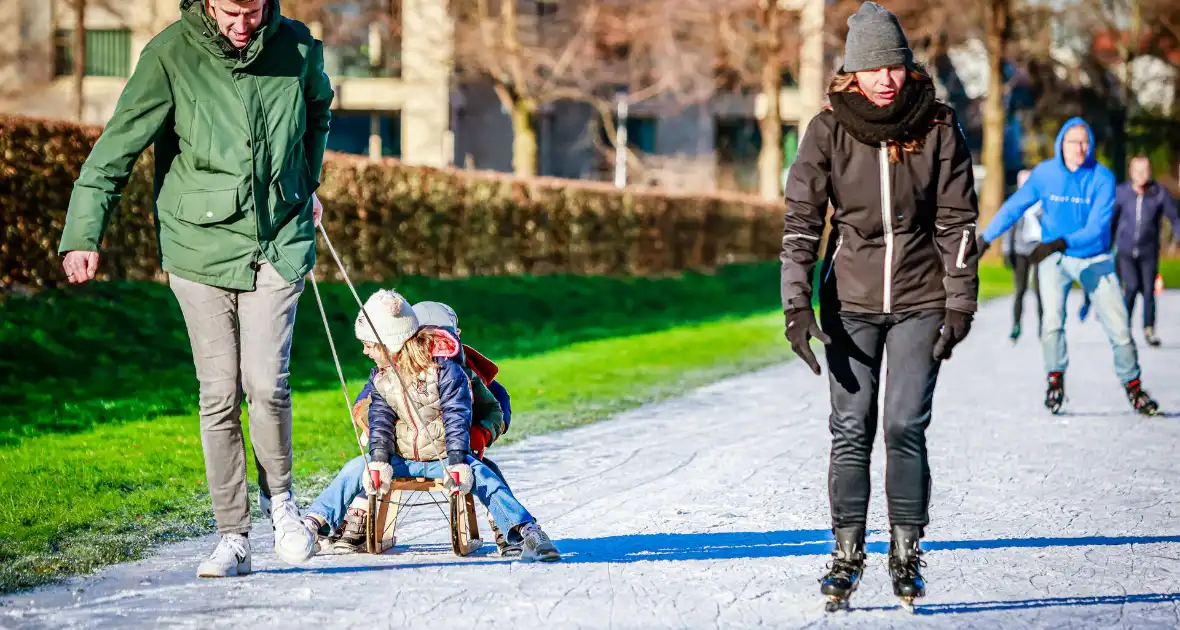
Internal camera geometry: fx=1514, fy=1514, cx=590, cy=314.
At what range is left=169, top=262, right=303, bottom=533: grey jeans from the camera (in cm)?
514

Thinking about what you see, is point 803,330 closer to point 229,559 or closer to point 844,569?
point 844,569

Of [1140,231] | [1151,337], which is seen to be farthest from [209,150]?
[1151,337]

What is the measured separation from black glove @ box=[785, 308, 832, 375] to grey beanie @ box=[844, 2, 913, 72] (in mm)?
807

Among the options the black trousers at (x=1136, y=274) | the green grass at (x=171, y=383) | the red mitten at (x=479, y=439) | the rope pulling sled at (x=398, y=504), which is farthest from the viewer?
the black trousers at (x=1136, y=274)

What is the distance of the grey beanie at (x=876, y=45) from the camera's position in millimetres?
4871

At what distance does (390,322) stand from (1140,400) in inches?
266

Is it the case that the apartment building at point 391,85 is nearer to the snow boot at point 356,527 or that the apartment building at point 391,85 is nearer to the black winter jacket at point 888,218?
the snow boot at point 356,527

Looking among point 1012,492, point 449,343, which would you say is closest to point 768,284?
point 1012,492

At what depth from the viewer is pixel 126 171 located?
16.8 ft

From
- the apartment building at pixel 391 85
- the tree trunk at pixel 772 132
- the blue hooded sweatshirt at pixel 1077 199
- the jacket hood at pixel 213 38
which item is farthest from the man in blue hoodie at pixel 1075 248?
the tree trunk at pixel 772 132

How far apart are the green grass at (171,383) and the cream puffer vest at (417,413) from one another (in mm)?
1105

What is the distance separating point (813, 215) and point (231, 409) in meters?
2.08

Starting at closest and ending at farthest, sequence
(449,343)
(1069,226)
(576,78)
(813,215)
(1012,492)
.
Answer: (813,215) → (449,343) → (1012,492) → (1069,226) → (576,78)

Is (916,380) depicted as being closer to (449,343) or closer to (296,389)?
(449,343)
